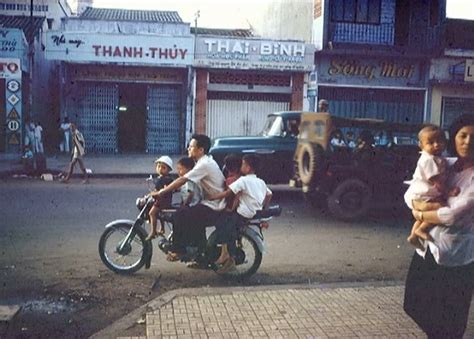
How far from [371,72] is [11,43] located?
1350 cm

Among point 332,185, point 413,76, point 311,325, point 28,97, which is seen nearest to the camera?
point 311,325

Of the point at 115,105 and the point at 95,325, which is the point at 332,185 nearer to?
the point at 95,325

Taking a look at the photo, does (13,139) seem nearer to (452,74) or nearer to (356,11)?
(356,11)

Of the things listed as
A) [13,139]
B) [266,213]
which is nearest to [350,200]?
[266,213]

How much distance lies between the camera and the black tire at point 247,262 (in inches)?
240

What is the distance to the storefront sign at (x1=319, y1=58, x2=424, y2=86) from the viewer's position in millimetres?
21391

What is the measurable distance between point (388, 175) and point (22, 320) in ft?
22.3

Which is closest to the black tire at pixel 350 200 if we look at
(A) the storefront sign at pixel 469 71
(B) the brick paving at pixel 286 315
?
(B) the brick paving at pixel 286 315

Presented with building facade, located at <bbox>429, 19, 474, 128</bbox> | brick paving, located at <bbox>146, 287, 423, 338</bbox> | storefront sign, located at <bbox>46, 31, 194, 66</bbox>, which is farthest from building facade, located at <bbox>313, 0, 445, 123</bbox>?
brick paving, located at <bbox>146, 287, 423, 338</bbox>

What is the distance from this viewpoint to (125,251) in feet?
19.9

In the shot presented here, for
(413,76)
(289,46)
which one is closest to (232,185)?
(289,46)

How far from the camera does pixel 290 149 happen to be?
11.2 m

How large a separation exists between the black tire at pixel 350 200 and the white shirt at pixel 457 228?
616 cm

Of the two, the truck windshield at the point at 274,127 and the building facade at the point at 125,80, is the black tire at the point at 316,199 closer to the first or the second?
the truck windshield at the point at 274,127
